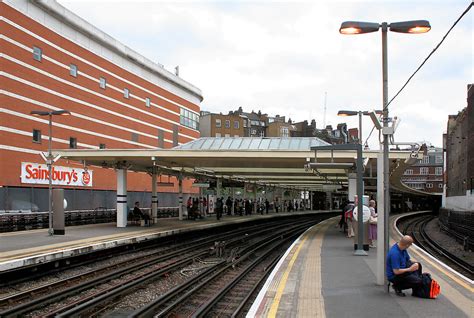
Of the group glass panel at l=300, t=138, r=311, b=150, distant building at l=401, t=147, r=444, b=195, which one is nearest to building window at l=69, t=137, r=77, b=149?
glass panel at l=300, t=138, r=311, b=150

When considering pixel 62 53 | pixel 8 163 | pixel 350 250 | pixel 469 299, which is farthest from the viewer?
pixel 62 53

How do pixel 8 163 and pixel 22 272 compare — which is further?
pixel 8 163

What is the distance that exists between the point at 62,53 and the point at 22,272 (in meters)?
22.4

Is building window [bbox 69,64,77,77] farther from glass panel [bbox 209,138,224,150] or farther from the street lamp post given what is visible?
the street lamp post

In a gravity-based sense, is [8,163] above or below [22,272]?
above

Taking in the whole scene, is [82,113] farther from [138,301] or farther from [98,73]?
[138,301]

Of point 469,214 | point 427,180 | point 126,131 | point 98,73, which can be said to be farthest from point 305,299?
point 427,180

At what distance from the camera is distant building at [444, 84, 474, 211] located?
48.4 m

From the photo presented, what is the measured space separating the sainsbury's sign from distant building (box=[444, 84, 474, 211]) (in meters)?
28.0

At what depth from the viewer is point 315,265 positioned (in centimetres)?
1185

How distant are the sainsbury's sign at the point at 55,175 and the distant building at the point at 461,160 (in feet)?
91.9

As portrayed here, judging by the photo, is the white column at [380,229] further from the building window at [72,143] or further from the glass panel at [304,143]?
the building window at [72,143]

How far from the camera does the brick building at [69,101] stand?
89.2ft

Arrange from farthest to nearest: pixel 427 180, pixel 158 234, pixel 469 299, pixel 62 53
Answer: pixel 427 180 → pixel 62 53 → pixel 158 234 → pixel 469 299
